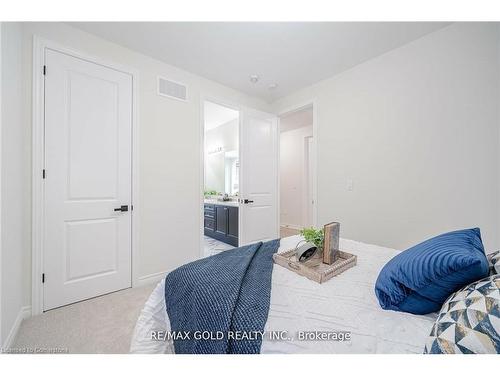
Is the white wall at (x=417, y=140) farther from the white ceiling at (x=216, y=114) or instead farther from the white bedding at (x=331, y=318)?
the white ceiling at (x=216, y=114)

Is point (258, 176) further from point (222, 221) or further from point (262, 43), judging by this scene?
point (262, 43)

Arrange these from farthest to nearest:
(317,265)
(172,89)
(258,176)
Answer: (258,176), (172,89), (317,265)

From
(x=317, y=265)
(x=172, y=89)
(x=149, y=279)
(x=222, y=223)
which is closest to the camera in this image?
(x=317, y=265)

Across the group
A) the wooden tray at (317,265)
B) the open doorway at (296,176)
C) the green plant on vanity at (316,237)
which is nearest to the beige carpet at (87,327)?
the wooden tray at (317,265)

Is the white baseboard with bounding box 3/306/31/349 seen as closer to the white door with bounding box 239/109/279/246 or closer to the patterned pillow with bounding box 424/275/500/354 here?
the white door with bounding box 239/109/279/246

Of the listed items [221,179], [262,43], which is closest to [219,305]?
[262,43]

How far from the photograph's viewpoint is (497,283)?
634 millimetres

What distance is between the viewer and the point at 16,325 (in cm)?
153

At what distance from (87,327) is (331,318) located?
183 cm

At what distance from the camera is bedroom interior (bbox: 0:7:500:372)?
0.77 metres

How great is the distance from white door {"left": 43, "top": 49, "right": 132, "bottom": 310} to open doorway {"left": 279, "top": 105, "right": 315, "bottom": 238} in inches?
147

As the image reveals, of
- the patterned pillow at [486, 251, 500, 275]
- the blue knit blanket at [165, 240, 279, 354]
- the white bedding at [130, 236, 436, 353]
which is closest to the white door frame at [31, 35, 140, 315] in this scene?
the white bedding at [130, 236, 436, 353]
